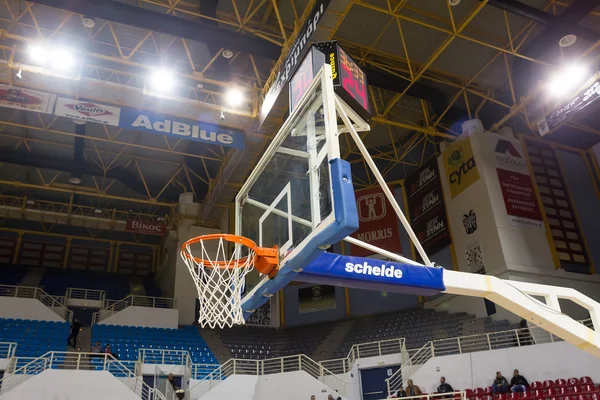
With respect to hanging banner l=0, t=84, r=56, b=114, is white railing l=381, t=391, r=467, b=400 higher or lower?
lower

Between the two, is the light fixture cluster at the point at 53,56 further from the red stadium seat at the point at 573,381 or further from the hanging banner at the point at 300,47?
the red stadium seat at the point at 573,381

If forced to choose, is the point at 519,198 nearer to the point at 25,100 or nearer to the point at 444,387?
the point at 444,387

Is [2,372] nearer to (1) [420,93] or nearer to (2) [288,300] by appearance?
(2) [288,300]

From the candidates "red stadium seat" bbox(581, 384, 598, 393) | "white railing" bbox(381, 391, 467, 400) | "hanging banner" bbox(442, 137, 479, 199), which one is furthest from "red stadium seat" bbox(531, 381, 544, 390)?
"hanging banner" bbox(442, 137, 479, 199)

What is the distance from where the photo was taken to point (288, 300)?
26.0 m

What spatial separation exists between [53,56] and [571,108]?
595 inches

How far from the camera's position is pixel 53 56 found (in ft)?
49.7

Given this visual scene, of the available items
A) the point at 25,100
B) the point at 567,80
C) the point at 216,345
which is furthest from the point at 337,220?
the point at 216,345

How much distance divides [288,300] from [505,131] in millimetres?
12371

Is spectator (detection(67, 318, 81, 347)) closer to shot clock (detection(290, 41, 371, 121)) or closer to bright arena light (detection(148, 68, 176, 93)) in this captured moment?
bright arena light (detection(148, 68, 176, 93))

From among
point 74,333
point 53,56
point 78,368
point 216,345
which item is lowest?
point 78,368

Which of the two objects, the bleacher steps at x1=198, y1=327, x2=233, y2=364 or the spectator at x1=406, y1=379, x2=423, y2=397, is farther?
the bleacher steps at x1=198, y1=327, x2=233, y2=364

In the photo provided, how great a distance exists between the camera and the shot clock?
6.59 m

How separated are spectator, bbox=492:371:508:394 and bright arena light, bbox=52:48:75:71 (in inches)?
573
